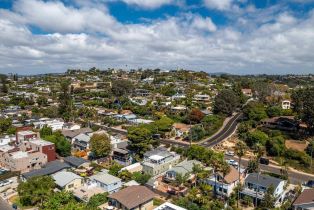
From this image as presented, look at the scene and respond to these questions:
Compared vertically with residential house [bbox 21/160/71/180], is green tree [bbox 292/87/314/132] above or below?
above

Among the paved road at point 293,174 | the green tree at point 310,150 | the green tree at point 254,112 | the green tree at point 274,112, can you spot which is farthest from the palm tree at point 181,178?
the green tree at point 274,112

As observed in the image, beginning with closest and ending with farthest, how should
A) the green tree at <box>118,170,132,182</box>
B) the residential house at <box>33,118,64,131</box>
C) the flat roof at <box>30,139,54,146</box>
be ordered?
the green tree at <box>118,170,132,182</box> → the flat roof at <box>30,139,54,146</box> → the residential house at <box>33,118,64,131</box>

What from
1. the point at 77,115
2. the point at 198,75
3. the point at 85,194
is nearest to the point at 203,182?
the point at 85,194

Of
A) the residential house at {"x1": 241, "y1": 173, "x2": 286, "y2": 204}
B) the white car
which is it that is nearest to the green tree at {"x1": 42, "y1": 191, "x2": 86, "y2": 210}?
the white car

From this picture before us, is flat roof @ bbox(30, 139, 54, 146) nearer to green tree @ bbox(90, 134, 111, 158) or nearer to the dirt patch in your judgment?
green tree @ bbox(90, 134, 111, 158)

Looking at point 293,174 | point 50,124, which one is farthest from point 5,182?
point 293,174

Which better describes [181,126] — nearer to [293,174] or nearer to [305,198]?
[293,174]
